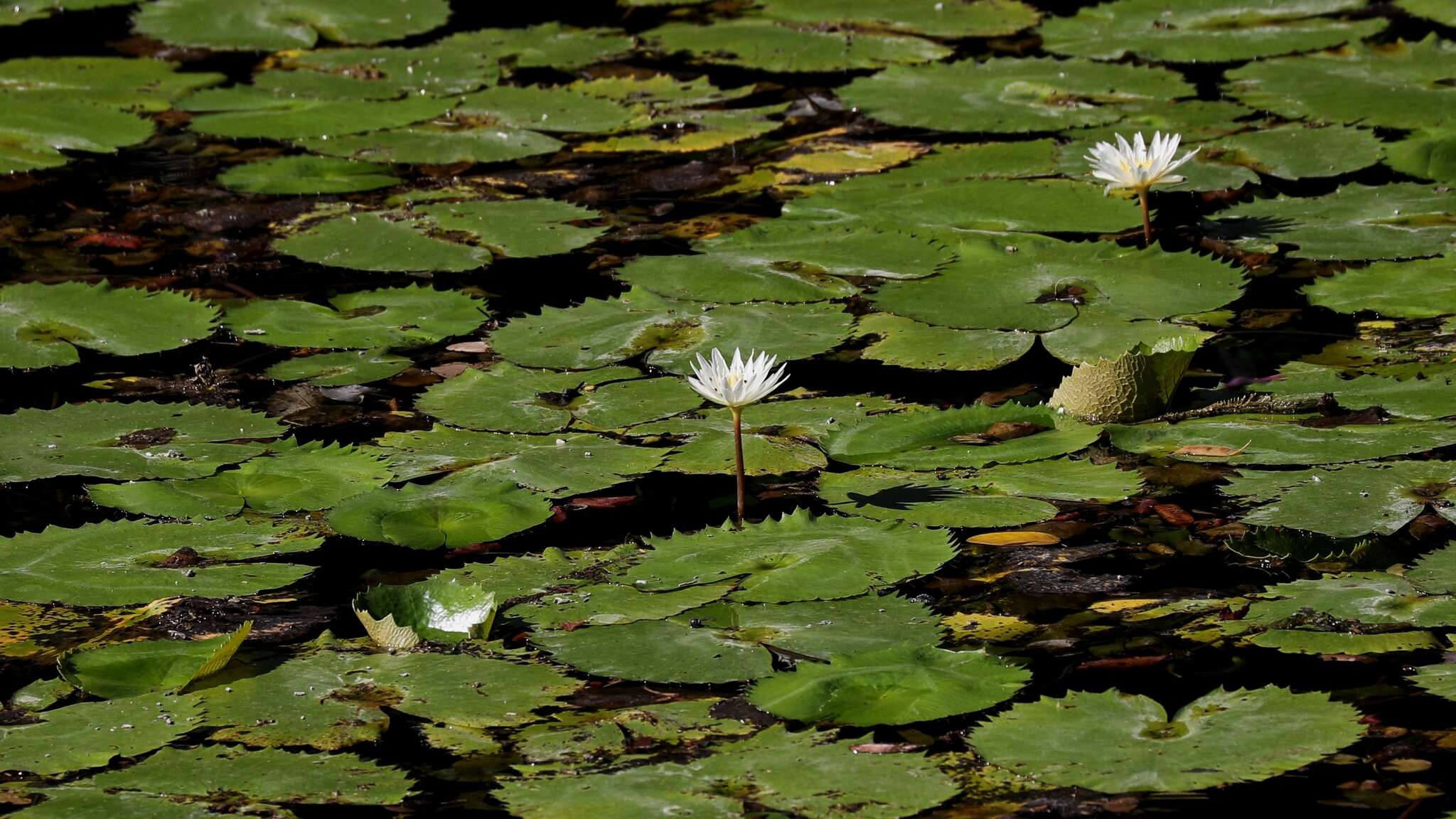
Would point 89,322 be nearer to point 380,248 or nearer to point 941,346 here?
point 380,248

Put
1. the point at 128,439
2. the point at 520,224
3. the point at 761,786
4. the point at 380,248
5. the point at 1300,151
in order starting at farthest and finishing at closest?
the point at 1300,151 → the point at 520,224 → the point at 380,248 → the point at 128,439 → the point at 761,786


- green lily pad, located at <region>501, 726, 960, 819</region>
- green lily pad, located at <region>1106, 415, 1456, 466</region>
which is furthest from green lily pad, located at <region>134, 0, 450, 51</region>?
green lily pad, located at <region>501, 726, 960, 819</region>

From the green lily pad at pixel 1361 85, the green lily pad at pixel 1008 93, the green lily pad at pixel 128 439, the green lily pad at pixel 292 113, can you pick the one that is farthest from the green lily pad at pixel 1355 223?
the green lily pad at pixel 292 113

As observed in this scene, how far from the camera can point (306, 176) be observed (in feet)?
17.6

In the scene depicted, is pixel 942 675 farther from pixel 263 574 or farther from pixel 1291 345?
pixel 1291 345

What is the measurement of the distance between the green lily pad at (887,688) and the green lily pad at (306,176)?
3.22 m

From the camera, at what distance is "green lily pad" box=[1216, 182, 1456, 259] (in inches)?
167

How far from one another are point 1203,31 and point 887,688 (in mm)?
4875

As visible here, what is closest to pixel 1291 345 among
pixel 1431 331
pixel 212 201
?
pixel 1431 331

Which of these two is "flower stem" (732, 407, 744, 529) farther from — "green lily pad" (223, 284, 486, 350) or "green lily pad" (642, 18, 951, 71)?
"green lily pad" (642, 18, 951, 71)

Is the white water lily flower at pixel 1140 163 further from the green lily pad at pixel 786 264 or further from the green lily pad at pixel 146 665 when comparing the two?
the green lily pad at pixel 146 665

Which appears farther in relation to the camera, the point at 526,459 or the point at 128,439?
the point at 128,439

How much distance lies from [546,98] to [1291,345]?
3.21m

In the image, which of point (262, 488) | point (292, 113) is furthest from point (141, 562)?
point (292, 113)
